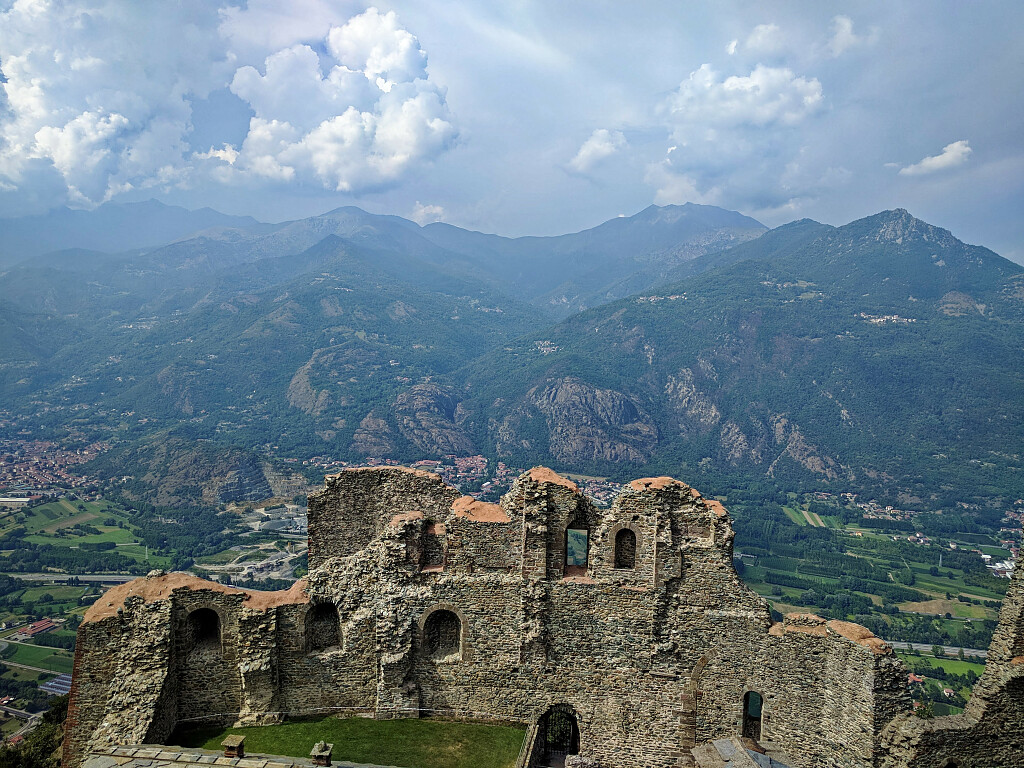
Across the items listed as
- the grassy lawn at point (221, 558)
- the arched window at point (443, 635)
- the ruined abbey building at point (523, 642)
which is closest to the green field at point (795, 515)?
the grassy lawn at point (221, 558)

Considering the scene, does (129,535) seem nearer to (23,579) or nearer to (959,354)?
(23,579)

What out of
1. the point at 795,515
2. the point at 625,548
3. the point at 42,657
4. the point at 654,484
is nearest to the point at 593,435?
the point at 795,515

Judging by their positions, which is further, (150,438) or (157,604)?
(150,438)

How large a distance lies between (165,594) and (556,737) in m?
13.9

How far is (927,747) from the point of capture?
16.4m

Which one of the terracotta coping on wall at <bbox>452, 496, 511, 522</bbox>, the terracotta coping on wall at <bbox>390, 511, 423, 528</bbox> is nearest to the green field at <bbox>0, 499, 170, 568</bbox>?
the terracotta coping on wall at <bbox>390, 511, 423, 528</bbox>

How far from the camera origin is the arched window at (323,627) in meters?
19.9

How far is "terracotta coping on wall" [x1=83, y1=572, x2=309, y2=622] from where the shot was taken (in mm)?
18531

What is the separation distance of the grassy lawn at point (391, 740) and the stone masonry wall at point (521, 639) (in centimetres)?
48

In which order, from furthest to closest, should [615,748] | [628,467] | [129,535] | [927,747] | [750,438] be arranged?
1. [750,438]
2. [628,467]
3. [129,535]
4. [615,748]
5. [927,747]

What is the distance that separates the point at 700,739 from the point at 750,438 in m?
187

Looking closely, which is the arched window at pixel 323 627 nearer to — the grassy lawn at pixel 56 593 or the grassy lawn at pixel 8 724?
the grassy lawn at pixel 8 724

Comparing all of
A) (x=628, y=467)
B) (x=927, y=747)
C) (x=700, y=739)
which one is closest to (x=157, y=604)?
(x=700, y=739)

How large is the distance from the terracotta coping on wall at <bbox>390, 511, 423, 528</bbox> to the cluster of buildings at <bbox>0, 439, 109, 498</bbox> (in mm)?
159400
